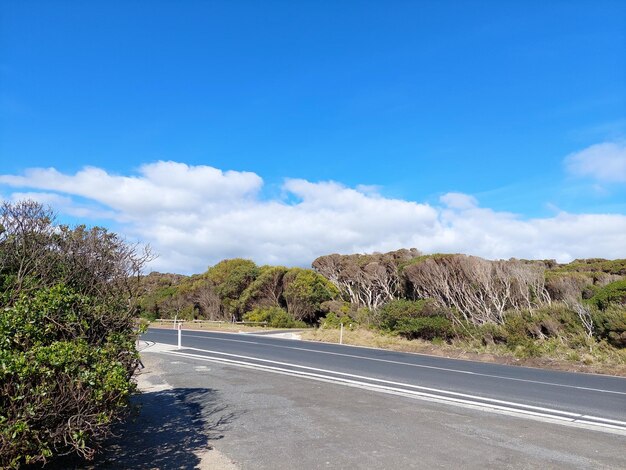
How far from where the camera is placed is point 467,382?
12.7 meters

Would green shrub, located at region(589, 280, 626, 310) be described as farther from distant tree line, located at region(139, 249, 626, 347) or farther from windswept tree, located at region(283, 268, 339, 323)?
windswept tree, located at region(283, 268, 339, 323)

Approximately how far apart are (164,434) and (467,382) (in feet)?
27.7

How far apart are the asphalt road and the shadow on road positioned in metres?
4.16

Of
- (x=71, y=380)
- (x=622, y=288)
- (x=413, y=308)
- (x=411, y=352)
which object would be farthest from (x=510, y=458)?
(x=413, y=308)

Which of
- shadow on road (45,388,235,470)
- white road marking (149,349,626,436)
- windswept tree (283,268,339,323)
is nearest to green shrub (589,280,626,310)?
white road marking (149,349,626,436)

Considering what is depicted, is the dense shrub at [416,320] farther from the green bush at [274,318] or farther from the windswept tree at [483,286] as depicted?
the green bush at [274,318]

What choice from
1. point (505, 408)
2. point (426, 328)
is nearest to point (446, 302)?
point (426, 328)

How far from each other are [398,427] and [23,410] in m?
5.28

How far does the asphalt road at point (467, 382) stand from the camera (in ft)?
30.5

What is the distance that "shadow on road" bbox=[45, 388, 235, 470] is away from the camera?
5.51m

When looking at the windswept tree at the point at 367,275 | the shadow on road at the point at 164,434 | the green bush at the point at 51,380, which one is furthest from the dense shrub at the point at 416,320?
the green bush at the point at 51,380

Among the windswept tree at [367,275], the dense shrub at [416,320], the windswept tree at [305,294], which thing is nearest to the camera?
the dense shrub at [416,320]

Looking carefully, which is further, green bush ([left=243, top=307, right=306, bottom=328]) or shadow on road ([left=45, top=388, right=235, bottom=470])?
green bush ([left=243, top=307, right=306, bottom=328])

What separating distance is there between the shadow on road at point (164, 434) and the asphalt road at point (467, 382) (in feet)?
13.6
